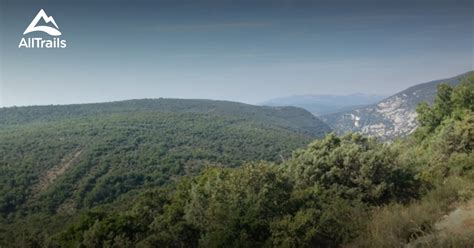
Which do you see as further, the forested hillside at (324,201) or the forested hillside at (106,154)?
the forested hillside at (106,154)

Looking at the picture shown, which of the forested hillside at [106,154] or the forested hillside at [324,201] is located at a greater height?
the forested hillside at [324,201]

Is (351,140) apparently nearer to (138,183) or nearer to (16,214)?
(16,214)

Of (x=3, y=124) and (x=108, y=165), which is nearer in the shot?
(x=108, y=165)

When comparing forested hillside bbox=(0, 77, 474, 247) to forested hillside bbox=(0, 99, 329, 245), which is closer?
forested hillside bbox=(0, 77, 474, 247)

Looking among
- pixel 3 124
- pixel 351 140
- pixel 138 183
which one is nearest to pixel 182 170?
pixel 138 183

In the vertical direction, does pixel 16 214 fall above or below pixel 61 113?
below

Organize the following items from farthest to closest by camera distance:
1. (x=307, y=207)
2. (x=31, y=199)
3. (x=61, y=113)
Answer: (x=61, y=113) → (x=31, y=199) → (x=307, y=207)

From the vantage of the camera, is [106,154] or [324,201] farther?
[106,154]

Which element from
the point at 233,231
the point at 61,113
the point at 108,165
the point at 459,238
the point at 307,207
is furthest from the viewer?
the point at 61,113

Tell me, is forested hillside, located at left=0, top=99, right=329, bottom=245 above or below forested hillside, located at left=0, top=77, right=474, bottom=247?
below

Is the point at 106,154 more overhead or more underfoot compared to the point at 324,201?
more underfoot
